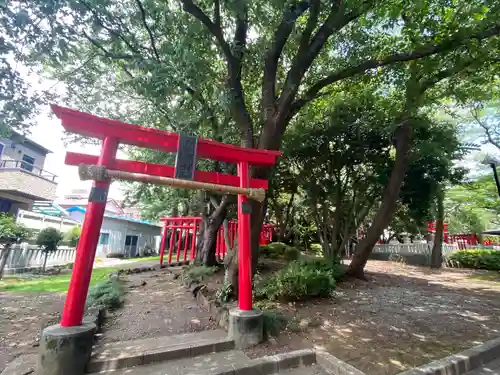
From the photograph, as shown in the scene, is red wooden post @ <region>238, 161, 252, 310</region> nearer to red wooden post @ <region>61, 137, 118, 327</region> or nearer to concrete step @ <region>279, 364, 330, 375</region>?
concrete step @ <region>279, 364, 330, 375</region>

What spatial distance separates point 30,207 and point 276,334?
51.8 ft

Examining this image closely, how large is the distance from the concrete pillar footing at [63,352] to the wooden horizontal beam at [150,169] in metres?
2.14

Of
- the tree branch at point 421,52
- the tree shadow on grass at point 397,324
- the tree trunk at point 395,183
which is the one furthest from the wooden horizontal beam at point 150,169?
the tree trunk at point 395,183

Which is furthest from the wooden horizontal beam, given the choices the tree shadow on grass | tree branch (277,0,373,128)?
the tree shadow on grass

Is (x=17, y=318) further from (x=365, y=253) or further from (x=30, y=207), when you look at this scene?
(x=30, y=207)

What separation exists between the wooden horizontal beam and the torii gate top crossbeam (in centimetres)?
30

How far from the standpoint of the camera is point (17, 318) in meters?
4.92

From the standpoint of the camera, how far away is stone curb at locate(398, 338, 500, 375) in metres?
3.26

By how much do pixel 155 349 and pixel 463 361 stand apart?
4.05m

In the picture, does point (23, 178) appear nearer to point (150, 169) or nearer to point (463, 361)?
point (150, 169)

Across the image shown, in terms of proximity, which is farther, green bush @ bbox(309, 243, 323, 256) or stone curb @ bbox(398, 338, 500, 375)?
green bush @ bbox(309, 243, 323, 256)

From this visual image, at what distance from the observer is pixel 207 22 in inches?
212

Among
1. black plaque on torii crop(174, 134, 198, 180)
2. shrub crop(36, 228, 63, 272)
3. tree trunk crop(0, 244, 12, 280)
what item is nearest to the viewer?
black plaque on torii crop(174, 134, 198, 180)

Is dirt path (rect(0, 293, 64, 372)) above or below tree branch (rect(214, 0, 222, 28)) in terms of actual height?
below
